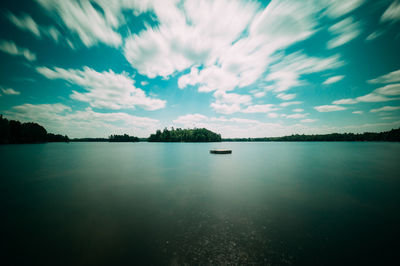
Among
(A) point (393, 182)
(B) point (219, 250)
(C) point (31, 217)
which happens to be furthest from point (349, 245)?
(A) point (393, 182)

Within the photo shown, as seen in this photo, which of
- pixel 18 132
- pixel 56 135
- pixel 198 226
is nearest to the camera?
pixel 198 226

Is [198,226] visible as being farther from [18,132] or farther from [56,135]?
[56,135]

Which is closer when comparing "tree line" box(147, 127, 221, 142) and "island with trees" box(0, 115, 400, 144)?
"island with trees" box(0, 115, 400, 144)

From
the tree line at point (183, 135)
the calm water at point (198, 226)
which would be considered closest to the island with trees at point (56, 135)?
the tree line at point (183, 135)

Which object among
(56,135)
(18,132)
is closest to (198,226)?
(18,132)

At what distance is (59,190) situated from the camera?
46.2 ft

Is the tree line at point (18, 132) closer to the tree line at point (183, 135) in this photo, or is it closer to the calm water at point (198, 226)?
the tree line at point (183, 135)

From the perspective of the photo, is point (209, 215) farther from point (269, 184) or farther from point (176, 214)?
point (269, 184)

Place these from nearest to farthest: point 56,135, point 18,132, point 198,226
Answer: point 198,226
point 18,132
point 56,135

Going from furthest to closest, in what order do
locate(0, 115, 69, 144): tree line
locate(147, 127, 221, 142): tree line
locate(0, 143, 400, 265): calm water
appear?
locate(147, 127, 221, 142): tree line, locate(0, 115, 69, 144): tree line, locate(0, 143, 400, 265): calm water

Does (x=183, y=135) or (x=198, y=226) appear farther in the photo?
(x=183, y=135)

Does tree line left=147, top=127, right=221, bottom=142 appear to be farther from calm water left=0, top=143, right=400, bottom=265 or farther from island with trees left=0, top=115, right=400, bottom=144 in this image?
calm water left=0, top=143, right=400, bottom=265

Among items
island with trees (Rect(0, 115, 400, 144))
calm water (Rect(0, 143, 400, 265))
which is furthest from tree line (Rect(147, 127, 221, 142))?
calm water (Rect(0, 143, 400, 265))

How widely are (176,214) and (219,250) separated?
402 centimetres
